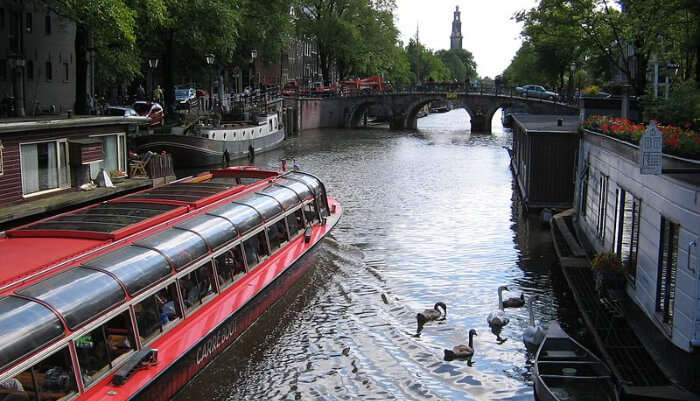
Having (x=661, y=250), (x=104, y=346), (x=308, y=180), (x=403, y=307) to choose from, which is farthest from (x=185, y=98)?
(x=661, y=250)

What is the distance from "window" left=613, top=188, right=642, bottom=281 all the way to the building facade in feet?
83.7

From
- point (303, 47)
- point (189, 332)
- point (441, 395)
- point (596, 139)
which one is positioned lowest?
point (441, 395)

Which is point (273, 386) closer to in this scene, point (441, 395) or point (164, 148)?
point (441, 395)

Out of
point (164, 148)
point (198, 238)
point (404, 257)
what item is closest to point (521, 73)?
Answer: point (164, 148)

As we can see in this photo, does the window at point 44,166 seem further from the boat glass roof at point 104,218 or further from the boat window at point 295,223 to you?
the boat window at point 295,223

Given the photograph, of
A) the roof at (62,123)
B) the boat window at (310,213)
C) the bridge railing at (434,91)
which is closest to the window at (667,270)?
the boat window at (310,213)

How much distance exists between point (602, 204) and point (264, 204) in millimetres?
7536

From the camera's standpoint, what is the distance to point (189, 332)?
41.3 feet

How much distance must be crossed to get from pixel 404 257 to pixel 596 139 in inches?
237

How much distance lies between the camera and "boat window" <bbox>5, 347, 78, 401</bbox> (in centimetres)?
867

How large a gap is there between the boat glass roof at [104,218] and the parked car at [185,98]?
39067 mm

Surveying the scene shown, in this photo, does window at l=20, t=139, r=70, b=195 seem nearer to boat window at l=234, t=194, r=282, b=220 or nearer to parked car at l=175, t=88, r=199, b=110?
boat window at l=234, t=194, r=282, b=220

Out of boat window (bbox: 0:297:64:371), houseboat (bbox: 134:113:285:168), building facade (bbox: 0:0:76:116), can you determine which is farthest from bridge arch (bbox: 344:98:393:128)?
boat window (bbox: 0:297:64:371)

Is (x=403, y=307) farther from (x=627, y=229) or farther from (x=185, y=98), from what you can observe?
(x=185, y=98)
